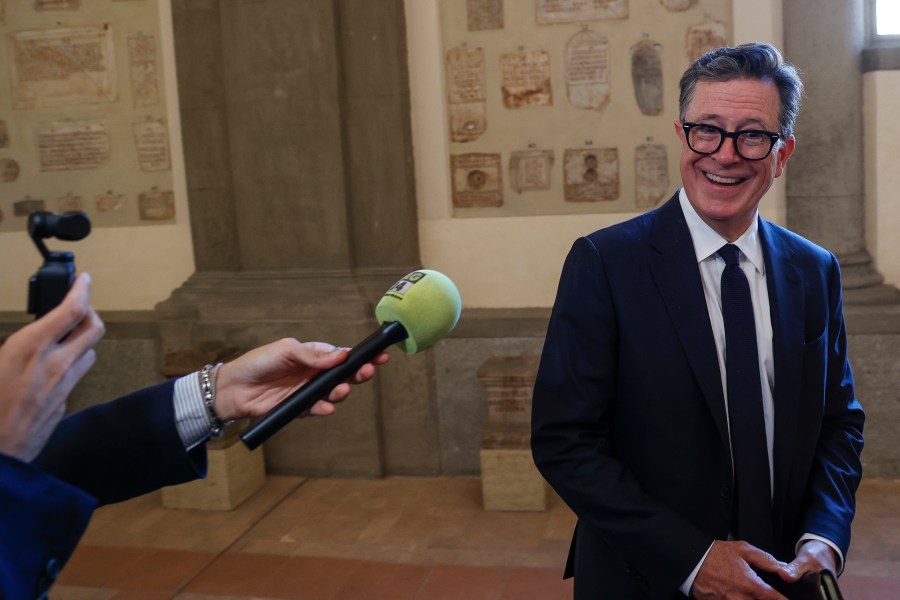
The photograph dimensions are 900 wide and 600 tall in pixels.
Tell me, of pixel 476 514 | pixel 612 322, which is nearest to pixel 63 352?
pixel 612 322

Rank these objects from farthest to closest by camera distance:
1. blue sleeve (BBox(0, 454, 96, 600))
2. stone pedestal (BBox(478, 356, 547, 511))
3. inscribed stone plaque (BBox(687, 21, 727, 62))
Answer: inscribed stone plaque (BBox(687, 21, 727, 62))
stone pedestal (BBox(478, 356, 547, 511))
blue sleeve (BBox(0, 454, 96, 600))

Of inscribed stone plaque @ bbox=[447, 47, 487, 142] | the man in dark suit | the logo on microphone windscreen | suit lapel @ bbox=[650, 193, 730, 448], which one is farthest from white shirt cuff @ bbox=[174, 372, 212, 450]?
inscribed stone plaque @ bbox=[447, 47, 487, 142]

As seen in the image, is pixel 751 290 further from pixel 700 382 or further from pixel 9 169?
pixel 9 169

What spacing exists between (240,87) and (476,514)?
2934 mm

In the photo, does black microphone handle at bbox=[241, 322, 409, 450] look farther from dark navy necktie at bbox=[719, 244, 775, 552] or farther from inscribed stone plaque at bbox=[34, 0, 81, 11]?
inscribed stone plaque at bbox=[34, 0, 81, 11]

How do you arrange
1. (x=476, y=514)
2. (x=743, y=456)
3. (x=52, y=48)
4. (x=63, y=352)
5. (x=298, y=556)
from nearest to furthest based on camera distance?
1. (x=63, y=352)
2. (x=743, y=456)
3. (x=298, y=556)
4. (x=476, y=514)
5. (x=52, y=48)

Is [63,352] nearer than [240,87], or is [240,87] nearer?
[63,352]

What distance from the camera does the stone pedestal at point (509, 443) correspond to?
5184 mm

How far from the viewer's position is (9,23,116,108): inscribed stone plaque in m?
6.27

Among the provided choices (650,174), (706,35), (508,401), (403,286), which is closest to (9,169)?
(508,401)

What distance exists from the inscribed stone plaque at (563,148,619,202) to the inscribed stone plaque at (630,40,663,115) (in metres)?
0.33

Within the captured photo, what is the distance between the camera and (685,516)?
2.13 meters

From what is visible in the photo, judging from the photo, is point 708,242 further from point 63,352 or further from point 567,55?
point 567,55

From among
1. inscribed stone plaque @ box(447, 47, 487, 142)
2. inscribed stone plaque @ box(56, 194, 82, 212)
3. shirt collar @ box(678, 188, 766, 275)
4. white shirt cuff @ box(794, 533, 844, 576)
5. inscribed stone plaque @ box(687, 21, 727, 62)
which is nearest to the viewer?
white shirt cuff @ box(794, 533, 844, 576)
